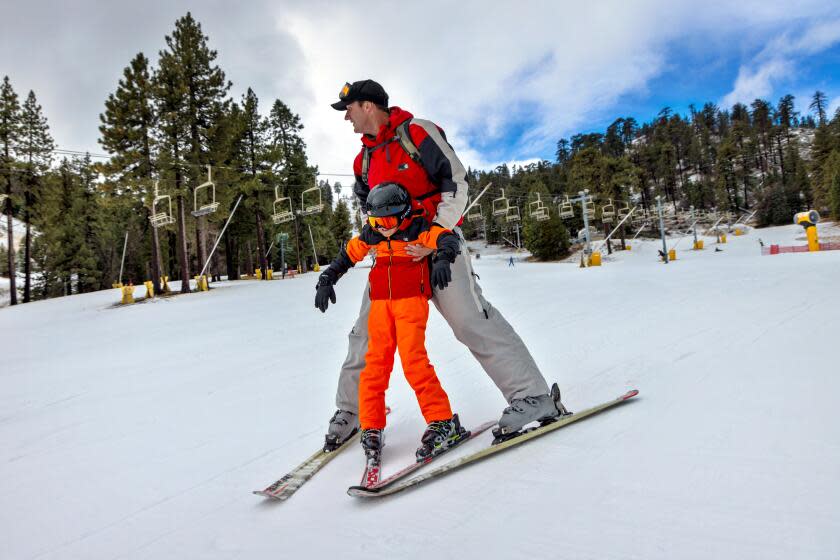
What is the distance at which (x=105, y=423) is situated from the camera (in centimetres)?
309

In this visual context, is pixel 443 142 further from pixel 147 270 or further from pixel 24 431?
pixel 147 270

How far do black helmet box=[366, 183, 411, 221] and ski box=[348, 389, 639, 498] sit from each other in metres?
1.17

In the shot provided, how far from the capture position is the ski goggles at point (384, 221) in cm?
214

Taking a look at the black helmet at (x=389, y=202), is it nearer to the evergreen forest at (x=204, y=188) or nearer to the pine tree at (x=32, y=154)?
the evergreen forest at (x=204, y=188)

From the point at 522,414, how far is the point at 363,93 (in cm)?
183

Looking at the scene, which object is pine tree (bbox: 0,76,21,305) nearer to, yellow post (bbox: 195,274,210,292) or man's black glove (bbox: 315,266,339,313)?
yellow post (bbox: 195,274,210,292)

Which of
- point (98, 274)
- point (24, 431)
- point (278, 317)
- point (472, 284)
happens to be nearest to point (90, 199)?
point (98, 274)

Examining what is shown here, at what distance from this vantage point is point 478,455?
1881 mm

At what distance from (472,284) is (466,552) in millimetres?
1232

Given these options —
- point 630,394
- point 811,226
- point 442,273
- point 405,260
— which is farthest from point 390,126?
point 811,226

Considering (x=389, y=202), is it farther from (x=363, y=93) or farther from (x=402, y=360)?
(x=402, y=360)

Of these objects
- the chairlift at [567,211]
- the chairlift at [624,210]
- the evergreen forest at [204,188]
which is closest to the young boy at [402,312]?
the evergreen forest at [204,188]

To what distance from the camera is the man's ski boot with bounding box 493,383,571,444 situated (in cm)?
205

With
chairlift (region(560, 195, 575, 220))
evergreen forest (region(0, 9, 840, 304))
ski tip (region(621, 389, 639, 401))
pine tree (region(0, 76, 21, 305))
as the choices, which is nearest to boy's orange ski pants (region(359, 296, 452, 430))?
ski tip (region(621, 389, 639, 401))
